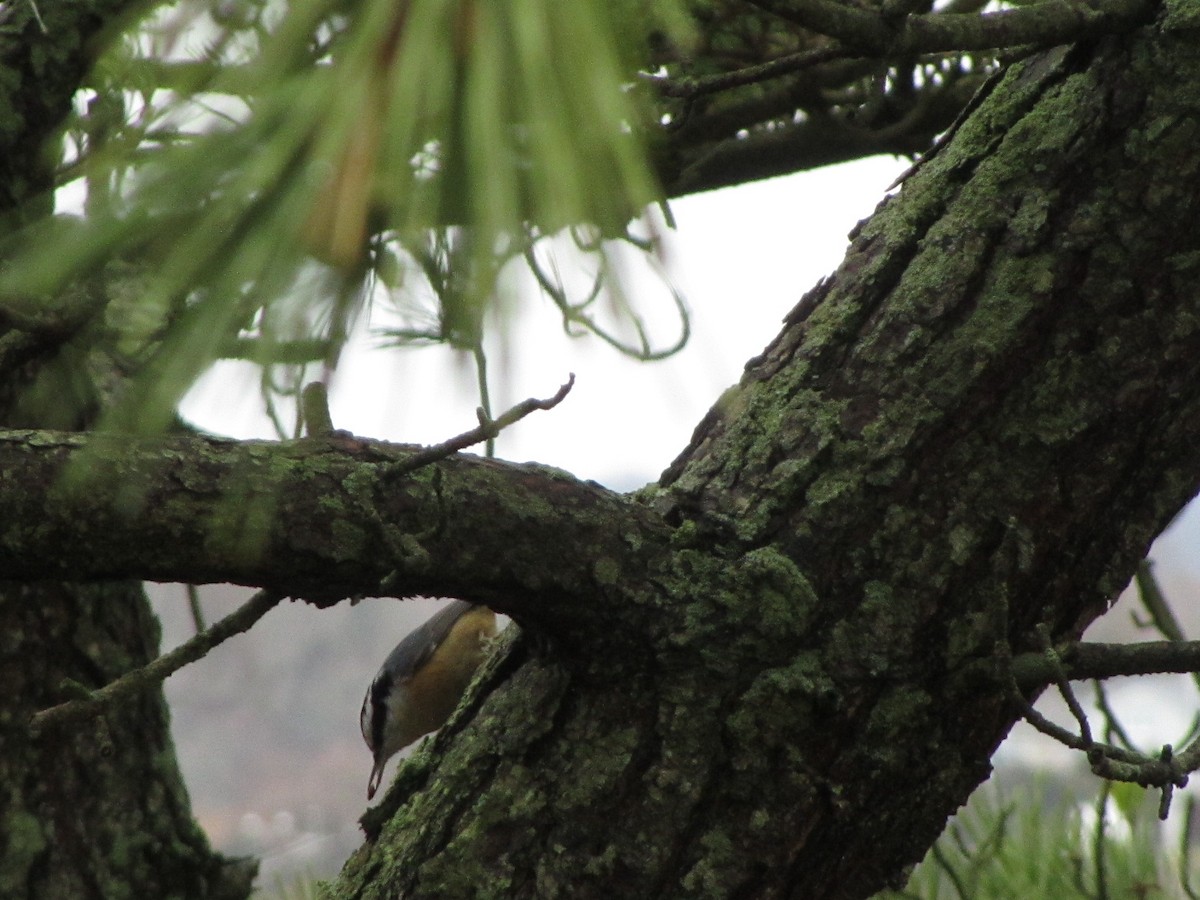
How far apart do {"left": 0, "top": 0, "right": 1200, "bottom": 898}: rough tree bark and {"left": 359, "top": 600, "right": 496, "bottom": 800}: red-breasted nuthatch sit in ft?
3.97

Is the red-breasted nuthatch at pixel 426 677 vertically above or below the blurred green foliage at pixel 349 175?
above

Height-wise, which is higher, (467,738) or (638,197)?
(467,738)

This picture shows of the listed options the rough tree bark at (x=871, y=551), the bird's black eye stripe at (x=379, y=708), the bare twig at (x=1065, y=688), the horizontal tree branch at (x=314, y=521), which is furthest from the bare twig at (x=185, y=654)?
the bird's black eye stripe at (x=379, y=708)

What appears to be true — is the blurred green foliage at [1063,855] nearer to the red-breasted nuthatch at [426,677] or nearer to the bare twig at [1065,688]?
the red-breasted nuthatch at [426,677]

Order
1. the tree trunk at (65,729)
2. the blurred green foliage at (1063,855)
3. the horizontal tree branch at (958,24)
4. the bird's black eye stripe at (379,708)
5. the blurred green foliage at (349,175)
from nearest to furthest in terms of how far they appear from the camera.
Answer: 1. the blurred green foliage at (349,175)
2. the horizontal tree branch at (958,24)
3. the tree trunk at (65,729)
4. the blurred green foliage at (1063,855)
5. the bird's black eye stripe at (379,708)

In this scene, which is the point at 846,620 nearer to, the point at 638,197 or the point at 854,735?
the point at 854,735

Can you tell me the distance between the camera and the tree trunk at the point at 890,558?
3.41 feet

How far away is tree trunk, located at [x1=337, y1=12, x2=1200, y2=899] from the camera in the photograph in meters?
1.04

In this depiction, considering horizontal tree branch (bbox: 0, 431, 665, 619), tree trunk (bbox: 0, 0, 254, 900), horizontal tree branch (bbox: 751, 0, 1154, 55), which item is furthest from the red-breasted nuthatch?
horizontal tree branch (bbox: 751, 0, 1154, 55)

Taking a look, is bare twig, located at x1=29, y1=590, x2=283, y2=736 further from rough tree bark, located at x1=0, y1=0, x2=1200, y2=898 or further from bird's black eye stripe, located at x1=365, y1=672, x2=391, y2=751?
bird's black eye stripe, located at x1=365, y1=672, x2=391, y2=751

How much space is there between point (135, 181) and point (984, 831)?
2326 millimetres

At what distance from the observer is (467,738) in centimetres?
114

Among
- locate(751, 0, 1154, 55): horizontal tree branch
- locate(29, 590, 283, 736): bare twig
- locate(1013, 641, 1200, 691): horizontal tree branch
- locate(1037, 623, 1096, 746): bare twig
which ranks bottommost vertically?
locate(1037, 623, 1096, 746): bare twig

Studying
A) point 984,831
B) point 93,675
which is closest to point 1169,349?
point 93,675
